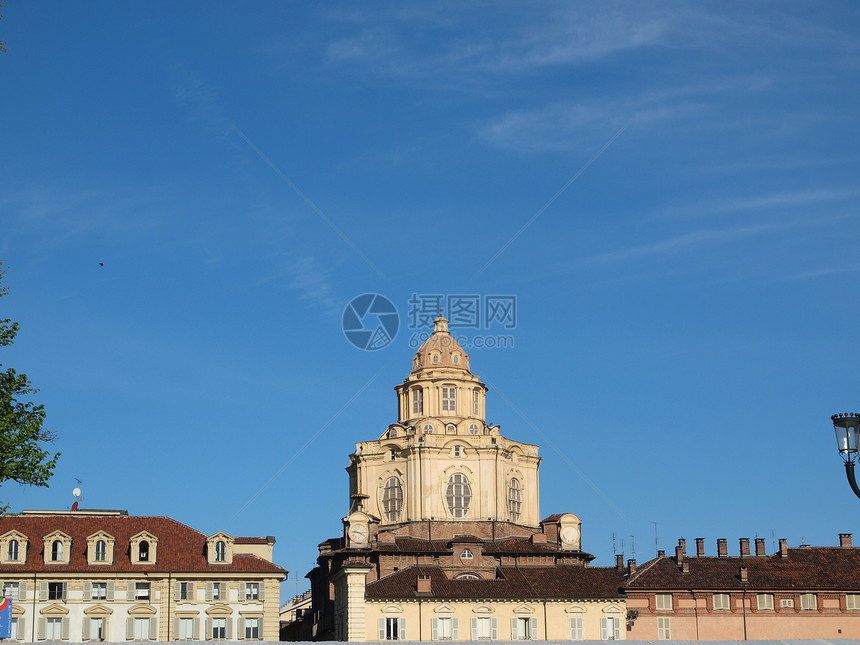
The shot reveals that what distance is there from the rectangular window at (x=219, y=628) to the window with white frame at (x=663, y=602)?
35.0m

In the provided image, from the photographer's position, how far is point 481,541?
101938mm

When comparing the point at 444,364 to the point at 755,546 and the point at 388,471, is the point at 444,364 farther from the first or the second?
the point at 755,546

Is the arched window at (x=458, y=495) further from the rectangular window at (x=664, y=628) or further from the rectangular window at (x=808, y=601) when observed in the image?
the rectangular window at (x=808, y=601)

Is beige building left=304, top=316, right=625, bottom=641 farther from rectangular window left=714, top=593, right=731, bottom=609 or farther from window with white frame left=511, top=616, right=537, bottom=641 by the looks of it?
rectangular window left=714, top=593, right=731, bottom=609

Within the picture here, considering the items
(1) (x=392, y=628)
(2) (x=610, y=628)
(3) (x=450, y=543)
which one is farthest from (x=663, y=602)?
(1) (x=392, y=628)

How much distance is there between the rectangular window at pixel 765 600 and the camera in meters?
102

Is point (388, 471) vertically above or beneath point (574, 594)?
above

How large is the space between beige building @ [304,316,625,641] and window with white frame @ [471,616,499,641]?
9 cm

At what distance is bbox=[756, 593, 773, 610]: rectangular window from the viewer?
10250 cm

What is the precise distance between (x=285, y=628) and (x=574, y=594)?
37538 mm

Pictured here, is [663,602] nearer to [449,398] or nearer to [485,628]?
[485,628]

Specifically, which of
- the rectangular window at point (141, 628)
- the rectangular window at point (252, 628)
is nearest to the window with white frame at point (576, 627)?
the rectangular window at point (252, 628)

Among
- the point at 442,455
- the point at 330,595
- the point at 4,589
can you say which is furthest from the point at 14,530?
the point at 442,455

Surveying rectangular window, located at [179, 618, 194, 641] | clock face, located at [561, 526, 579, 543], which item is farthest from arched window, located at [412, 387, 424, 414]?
rectangular window, located at [179, 618, 194, 641]
